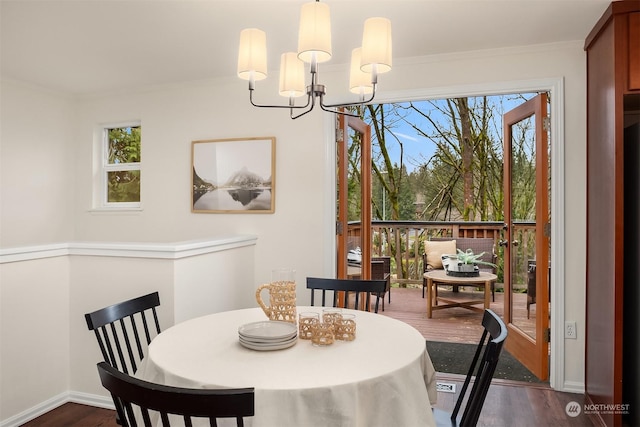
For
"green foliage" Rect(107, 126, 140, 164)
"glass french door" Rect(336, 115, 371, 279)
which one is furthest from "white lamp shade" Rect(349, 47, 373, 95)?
"green foliage" Rect(107, 126, 140, 164)

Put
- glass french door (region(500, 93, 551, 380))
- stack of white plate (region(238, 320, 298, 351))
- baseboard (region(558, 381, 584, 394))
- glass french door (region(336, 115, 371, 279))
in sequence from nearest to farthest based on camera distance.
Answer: stack of white plate (region(238, 320, 298, 351)) → baseboard (region(558, 381, 584, 394)) → glass french door (region(500, 93, 551, 380)) → glass french door (region(336, 115, 371, 279))

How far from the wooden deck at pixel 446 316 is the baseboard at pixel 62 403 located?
9.04 feet

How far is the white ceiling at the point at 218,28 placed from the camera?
8.16 feet

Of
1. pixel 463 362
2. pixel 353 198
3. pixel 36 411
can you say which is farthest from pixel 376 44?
pixel 36 411

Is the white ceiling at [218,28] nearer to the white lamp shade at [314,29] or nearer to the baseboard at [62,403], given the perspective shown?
the white lamp shade at [314,29]

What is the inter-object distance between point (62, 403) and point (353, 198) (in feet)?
8.59

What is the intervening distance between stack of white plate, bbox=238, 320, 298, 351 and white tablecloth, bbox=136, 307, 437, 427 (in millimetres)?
22

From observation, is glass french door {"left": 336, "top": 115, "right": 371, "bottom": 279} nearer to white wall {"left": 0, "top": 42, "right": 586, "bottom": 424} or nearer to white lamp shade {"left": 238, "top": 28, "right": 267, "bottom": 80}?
white wall {"left": 0, "top": 42, "right": 586, "bottom": 424}

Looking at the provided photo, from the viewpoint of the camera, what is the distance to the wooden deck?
3580 millimetres

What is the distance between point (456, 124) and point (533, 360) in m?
4.35

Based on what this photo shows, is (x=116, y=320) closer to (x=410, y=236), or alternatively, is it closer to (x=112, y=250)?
(x=112, y=250)

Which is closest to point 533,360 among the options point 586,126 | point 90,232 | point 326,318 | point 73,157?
point 586,126

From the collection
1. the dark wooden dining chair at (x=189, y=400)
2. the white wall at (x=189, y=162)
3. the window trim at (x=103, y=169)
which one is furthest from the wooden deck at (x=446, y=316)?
the window trim at (x=103, y=169)

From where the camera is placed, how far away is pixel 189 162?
3971 millimetres
